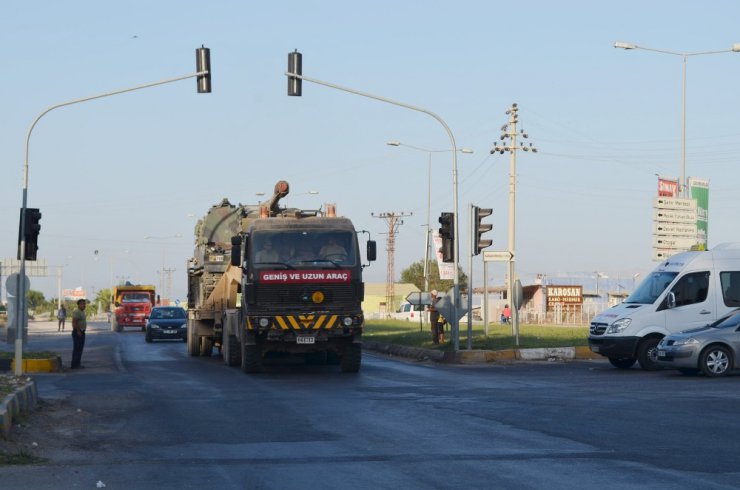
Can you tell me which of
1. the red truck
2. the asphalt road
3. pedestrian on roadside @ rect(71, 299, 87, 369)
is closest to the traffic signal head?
the asphalt road

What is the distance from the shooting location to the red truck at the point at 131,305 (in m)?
68.1

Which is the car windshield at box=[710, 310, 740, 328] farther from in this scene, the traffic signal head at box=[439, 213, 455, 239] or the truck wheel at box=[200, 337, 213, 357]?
the truck wheel at box=[200, 337, 213, 357]

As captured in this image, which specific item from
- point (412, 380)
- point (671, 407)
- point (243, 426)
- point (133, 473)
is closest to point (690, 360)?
point (412, 380)

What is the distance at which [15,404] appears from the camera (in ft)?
45.0

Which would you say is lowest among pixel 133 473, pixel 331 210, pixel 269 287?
pixel 133 473

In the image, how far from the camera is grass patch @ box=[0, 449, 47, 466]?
1051 centimetres

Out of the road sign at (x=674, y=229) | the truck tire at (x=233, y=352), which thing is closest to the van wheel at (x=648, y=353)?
the truck tire at (x=233, y=352)

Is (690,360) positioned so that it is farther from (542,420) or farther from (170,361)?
(170,361)

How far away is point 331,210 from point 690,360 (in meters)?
8.57

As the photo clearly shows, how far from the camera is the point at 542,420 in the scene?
13.9 meters

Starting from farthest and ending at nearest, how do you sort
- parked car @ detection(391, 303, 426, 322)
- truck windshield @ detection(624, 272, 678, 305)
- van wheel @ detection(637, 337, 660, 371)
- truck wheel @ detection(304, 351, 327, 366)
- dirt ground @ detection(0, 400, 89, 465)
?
parked car @ detection(391, 303, 426, 322) < truck wheel @ detection(304, 351, 327, 366) < truck windshield @ detection(624, 272, 678, 305) < van wheel @ detection(637, 337, 660, 371) < dirt ground @ detection(0, 400, 89, 465)

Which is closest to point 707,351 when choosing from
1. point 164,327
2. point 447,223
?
point 447,223

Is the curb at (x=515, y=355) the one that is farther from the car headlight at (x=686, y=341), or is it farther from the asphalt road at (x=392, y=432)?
the car headlight at (x=686, y=341)

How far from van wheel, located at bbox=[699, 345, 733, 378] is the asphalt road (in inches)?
11.9
